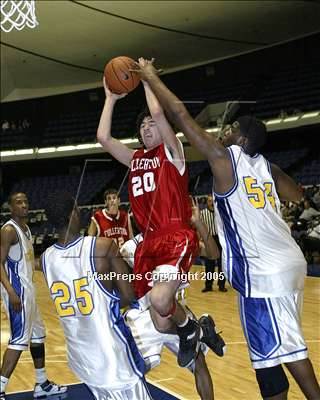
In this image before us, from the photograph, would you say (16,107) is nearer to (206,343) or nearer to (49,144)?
(49,144)

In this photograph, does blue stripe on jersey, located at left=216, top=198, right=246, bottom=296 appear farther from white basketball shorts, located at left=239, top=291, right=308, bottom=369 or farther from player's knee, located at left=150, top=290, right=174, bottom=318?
player's knee, located at left=150, top=290, right=174, bottom=318

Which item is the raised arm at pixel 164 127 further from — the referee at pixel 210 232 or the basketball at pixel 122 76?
the referee at pixel 210 232

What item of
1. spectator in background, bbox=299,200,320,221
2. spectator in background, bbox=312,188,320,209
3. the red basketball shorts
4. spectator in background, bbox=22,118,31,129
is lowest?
the red basketball shorts

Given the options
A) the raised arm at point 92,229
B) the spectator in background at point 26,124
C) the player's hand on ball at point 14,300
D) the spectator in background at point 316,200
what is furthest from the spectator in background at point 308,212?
the spectator in background at point 26,124

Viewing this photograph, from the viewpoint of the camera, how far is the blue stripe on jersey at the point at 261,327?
2348 millimetres

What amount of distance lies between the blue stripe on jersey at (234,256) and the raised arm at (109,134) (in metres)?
0.70

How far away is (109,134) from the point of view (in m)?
2.88

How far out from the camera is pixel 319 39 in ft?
11.3

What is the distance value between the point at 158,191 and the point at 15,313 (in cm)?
153

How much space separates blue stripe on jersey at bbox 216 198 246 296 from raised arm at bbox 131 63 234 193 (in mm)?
113

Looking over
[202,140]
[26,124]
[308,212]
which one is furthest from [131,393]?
[26,124]

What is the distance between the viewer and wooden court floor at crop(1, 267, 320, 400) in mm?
3699

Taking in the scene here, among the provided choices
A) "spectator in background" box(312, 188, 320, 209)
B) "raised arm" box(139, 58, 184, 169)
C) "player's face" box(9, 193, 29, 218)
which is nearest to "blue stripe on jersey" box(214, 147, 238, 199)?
"raised arm" box(139, 58, 184, 169)

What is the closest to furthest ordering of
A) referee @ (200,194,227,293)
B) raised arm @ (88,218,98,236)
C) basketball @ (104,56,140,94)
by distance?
1. basketball @ (104,56,140,94)
2. referee @ (200,194,227,293)
3. raised arm @ (88,218,98,236)
